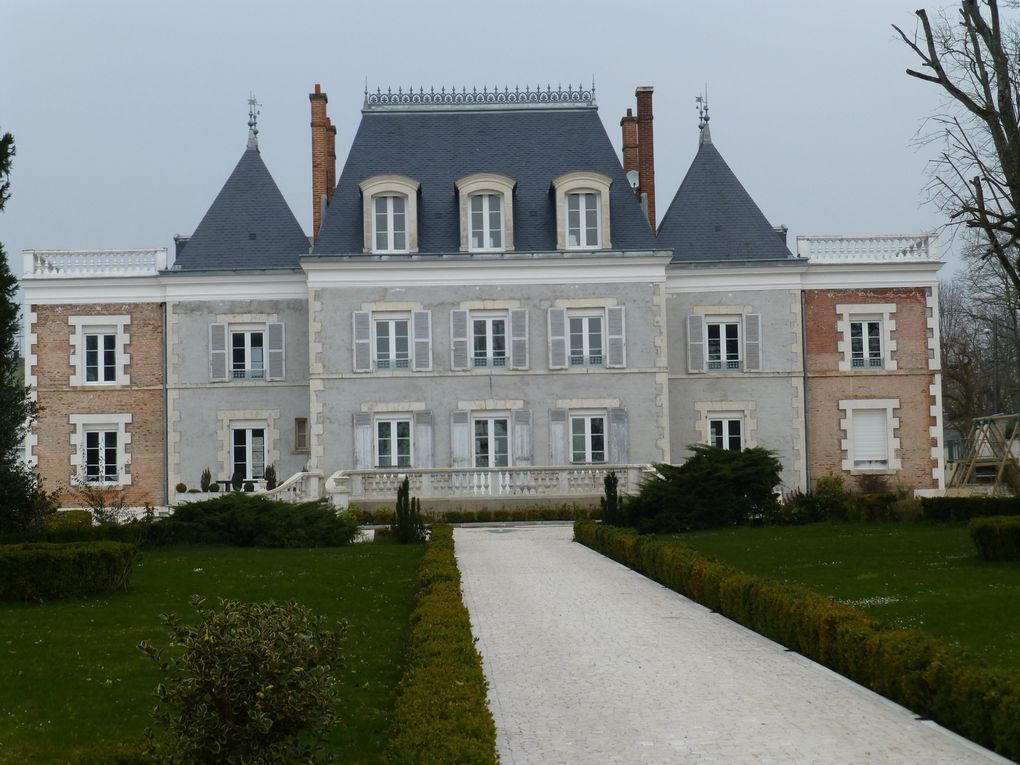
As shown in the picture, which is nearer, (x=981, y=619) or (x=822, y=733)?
(x=822, y=733)

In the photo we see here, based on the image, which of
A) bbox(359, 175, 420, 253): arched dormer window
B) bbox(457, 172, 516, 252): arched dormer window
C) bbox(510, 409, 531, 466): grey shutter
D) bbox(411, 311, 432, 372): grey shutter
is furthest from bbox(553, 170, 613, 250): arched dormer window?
bbox(510, 409, 531, 466): grey shutter

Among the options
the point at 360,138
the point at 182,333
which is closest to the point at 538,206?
the point at 360,138

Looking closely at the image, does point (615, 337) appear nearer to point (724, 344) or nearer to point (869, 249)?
point (724, 344)

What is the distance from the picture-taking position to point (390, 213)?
35.8 m

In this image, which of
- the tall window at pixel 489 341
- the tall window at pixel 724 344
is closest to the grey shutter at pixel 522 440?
the tall window at pixel 489 341

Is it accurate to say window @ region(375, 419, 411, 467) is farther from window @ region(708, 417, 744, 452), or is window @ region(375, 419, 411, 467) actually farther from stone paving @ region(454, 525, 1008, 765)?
stone paving @ region(454, 525, 1008, 765)

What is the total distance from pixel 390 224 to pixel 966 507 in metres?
17.2

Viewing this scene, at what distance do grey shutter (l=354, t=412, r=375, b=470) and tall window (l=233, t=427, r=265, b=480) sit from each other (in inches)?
130

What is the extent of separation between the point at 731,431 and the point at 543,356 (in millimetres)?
5897

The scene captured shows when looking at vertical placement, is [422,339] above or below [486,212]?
below

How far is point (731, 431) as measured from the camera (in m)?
37.2

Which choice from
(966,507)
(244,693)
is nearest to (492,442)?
(966,507)

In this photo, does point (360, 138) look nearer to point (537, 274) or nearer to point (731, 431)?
point (537, 274)

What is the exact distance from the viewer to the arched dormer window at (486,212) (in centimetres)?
3566
